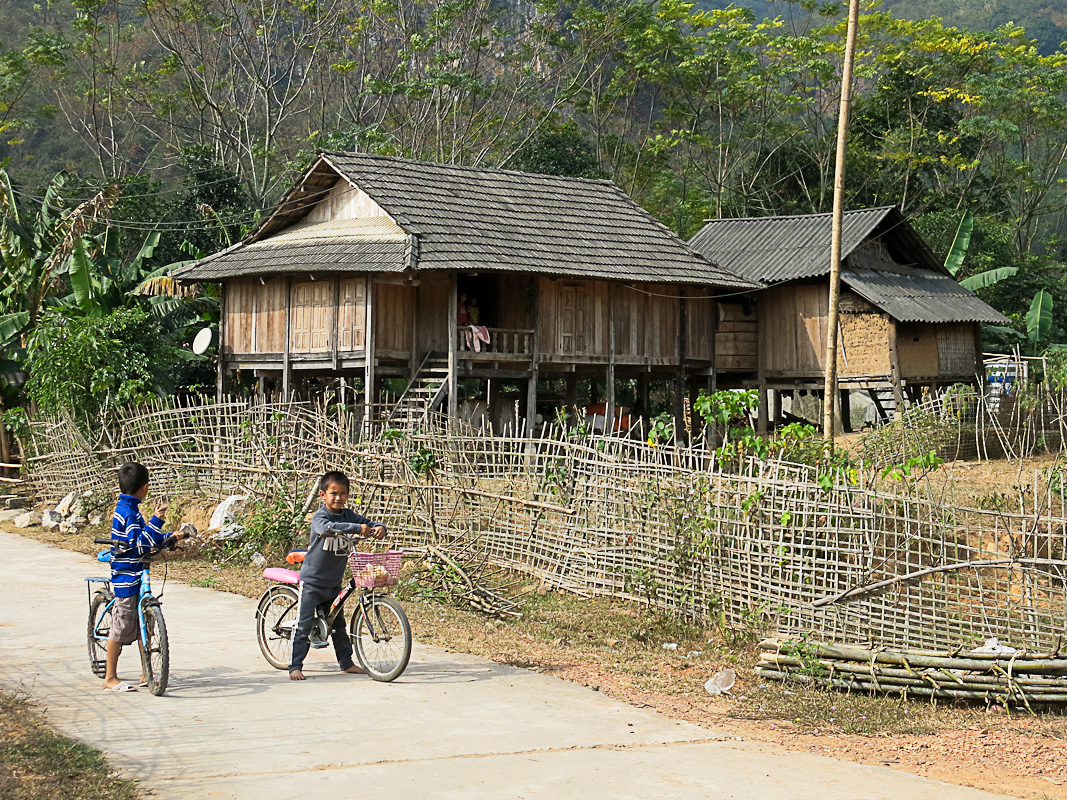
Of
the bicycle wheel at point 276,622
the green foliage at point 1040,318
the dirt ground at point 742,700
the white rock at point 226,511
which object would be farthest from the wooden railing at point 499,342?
the green foliage at point 1040,318

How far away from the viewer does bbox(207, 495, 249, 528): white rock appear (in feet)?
41.2

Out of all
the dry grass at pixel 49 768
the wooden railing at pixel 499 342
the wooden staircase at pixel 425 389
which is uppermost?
the wooden railing at pixel 499 342

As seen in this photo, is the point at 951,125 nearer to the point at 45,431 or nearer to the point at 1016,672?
the point at 45,431

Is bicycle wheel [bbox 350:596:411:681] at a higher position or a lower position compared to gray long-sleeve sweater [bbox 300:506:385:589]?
lower

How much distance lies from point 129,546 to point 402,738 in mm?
2112

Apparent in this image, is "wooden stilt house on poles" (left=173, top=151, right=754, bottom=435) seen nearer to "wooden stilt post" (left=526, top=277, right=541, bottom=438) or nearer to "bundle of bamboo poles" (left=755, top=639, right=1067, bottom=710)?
"wooden stilt post" (left=526, top=277, right=541, bottom=438)

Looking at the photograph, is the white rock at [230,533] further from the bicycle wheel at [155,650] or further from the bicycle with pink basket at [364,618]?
the bicycle wheel at [155,650]

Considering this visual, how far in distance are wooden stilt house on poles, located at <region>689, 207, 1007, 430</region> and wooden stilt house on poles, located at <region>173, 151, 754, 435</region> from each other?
1.14m

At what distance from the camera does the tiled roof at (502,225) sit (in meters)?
18.9

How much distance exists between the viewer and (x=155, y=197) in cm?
2720

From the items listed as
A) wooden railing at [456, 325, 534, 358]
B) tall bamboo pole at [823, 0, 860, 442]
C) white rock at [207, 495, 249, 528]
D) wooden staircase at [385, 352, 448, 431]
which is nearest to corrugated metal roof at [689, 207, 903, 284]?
wooden railing at [456, 325, 534, 358]

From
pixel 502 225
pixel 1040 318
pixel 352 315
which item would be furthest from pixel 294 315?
pixel 1040 318

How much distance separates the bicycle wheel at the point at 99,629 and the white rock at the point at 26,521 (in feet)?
31.6

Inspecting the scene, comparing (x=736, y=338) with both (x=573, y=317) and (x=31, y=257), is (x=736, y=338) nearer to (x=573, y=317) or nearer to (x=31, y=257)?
(x=573, y=317)
